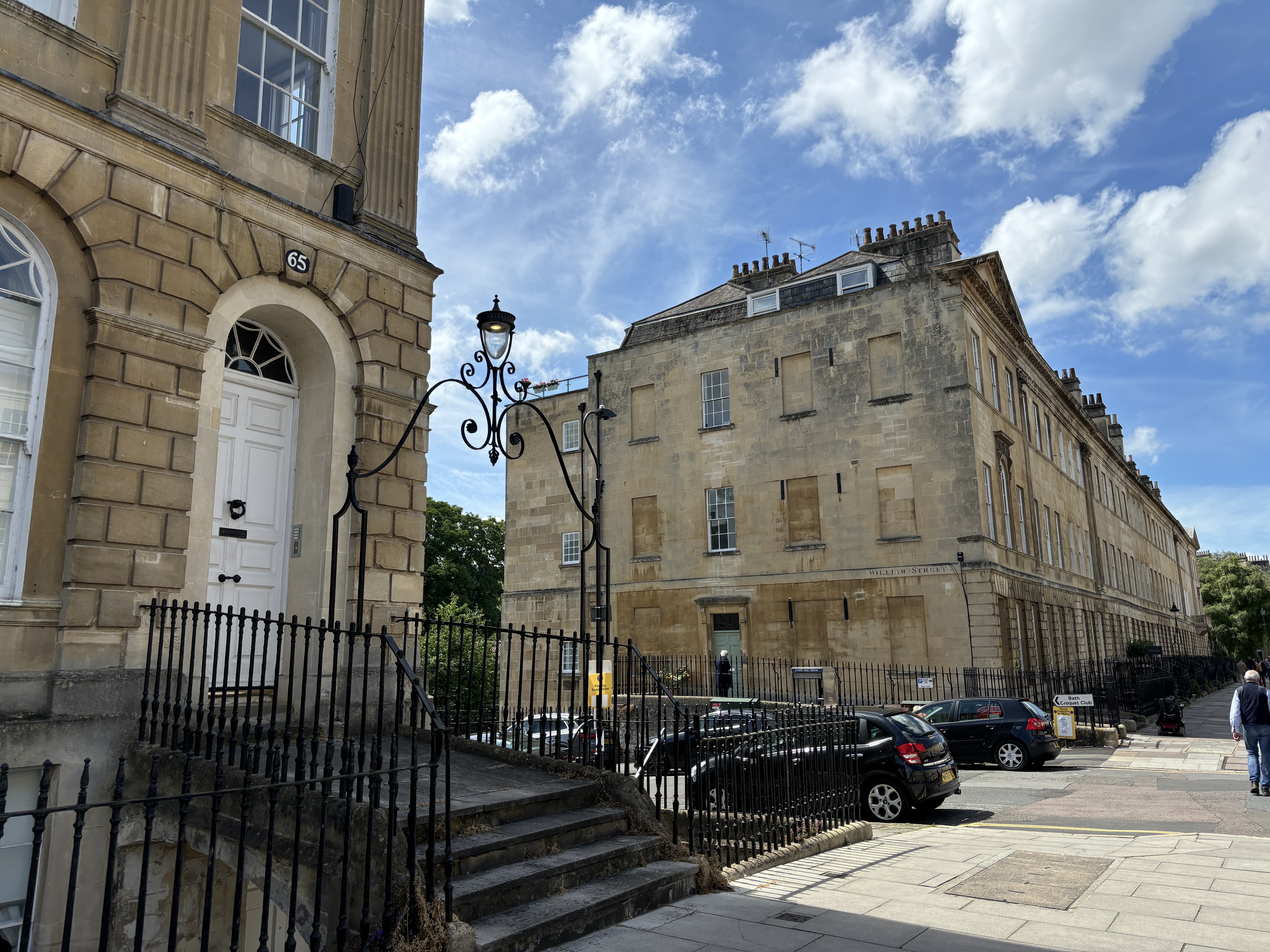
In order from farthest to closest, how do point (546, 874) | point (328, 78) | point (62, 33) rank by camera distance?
point (328, 78)
point (62, 33)
point (546, 874)

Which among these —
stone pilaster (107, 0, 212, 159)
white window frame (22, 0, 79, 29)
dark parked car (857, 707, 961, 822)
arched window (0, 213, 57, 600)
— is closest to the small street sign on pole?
dark parked car (857, 707, 961, 822)

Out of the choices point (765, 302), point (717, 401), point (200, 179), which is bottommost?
point (200, 179)

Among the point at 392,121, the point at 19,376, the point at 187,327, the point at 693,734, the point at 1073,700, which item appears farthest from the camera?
the point at 1073,700

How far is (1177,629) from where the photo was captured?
198 feet

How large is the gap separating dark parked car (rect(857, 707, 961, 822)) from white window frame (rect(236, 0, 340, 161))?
Result: 32.5 ft

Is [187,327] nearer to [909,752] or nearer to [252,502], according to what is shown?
[252,502]

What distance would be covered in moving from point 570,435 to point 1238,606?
63.9 meters

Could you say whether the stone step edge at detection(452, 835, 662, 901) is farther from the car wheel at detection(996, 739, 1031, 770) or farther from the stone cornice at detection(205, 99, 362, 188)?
the car wheel at detection(996, 739, 1031, 770)

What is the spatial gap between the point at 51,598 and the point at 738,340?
2472 cm

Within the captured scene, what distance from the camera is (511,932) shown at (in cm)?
523

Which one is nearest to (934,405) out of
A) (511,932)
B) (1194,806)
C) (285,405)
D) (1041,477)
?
(1041,477)

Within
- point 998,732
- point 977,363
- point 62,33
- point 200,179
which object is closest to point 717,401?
point 977,363

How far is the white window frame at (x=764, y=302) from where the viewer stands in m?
30.3

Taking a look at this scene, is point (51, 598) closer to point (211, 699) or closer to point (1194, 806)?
point (211, 699)
